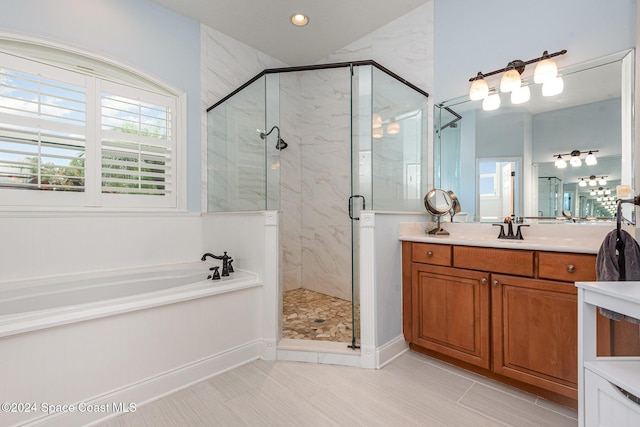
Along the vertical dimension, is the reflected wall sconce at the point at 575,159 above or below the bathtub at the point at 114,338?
above

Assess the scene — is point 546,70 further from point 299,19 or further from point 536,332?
point 299,19

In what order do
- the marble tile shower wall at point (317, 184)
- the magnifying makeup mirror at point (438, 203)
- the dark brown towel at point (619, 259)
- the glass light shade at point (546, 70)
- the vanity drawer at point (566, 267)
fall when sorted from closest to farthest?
the dark brown towel at point (619, 259) → the vanity drawer at point (566, 267) → the glass light shade at point (546, 70) → the magnifying makeup mirror at point (438, 203) → the marble tile shower wall at point (317, 184)

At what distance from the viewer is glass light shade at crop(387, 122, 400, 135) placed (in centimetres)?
223

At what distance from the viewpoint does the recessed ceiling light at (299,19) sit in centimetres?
274

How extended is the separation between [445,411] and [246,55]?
3.70m

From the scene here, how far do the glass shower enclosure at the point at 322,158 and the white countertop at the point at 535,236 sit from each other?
0.31 metres

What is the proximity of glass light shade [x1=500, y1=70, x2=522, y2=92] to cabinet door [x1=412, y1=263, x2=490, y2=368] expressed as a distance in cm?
137

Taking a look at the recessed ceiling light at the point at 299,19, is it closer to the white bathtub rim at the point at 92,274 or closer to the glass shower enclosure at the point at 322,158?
the glass shower enclosure at the point at 322,158

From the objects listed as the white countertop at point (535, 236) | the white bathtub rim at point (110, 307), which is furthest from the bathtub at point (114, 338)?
the white countertop at point (535, 236)

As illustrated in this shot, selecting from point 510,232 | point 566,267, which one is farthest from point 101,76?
point 566,267

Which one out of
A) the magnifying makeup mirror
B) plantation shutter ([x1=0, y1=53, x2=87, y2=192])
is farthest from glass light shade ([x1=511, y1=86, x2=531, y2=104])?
plantation shutter ([x1=0, y1=53, x2=87, y2=192])

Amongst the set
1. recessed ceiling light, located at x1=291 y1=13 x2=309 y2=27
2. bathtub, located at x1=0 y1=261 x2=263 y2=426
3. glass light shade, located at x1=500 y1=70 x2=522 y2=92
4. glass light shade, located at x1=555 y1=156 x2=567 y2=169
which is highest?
recessed ceiling light, located at x1=291 y1=13 x2=309 y2=27

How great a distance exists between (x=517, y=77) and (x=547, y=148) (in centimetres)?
54

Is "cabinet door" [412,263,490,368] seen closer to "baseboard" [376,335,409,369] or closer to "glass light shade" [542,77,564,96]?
"baseboard" [376,335,409,369]
